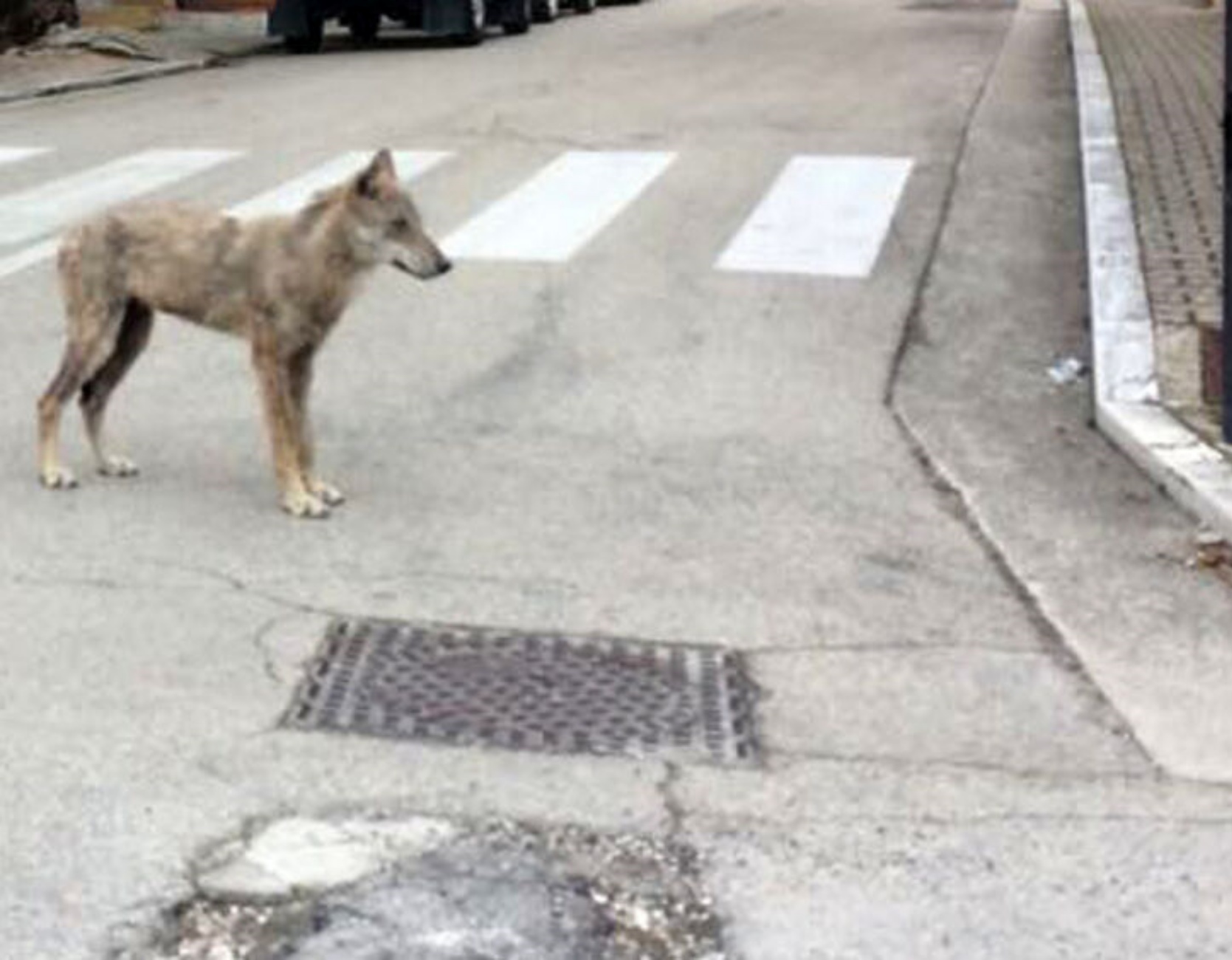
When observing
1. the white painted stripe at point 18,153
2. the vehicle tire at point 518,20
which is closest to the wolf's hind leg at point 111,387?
the white painted stripe at point 18,153

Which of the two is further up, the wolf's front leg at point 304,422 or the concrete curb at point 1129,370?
the wolf's front leg at point 304,422

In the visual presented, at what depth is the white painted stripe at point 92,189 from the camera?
12.3 m

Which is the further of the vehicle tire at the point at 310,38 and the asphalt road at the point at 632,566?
the vehicle tire at the point at 310,38

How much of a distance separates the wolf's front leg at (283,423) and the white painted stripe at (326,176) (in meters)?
5.10

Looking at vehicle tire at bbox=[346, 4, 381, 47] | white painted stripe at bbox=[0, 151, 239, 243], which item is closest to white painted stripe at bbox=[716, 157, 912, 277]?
white painted stripe at bbox=[0, 151, 239, 243]

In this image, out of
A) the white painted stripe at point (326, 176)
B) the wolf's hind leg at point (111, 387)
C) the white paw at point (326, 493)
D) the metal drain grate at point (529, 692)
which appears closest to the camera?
the metal drain grate at point (529, 692)

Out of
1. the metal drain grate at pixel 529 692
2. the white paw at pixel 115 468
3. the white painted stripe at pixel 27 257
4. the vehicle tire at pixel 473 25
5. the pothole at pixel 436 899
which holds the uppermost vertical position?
the pothole at pixel 436 899

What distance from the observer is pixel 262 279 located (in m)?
6.93

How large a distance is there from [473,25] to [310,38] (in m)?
1.90

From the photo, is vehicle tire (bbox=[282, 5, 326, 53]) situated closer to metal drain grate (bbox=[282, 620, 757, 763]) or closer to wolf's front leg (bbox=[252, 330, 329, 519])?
wolf's front leg (bbox=[252, 330, 329, 519])

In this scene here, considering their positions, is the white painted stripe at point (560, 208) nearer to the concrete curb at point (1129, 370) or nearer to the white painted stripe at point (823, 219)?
the white painted stripe at point (823, 219)

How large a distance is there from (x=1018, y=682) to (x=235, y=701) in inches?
77.2

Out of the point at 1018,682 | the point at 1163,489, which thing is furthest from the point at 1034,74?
the point at 1018,682

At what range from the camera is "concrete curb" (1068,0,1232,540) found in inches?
283
